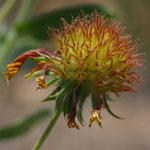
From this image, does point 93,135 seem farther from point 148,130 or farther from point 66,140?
point 148,130

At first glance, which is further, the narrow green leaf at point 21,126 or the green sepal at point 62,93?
the narrow green leaf at point 21,126

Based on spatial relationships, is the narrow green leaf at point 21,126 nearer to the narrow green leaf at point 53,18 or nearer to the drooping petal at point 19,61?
the narrow green leaf at point 53,18

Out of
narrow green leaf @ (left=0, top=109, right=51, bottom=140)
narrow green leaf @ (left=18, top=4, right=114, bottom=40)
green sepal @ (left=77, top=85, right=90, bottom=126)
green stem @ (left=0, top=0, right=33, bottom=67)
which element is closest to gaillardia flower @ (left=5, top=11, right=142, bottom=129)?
green sepal @ (left=77, top=85, right=90, bottom=126)

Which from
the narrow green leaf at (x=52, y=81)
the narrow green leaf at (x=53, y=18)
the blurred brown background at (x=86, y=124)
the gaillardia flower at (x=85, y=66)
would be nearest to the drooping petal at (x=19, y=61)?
the gaillardia flower at (x=85, y=66)

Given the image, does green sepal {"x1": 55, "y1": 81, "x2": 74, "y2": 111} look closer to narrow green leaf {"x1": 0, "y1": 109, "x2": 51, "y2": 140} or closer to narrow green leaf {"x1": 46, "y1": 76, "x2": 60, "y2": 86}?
narrow green leaf {"x1": 46, "y1": 76, "x2": 60, "y2": 86}

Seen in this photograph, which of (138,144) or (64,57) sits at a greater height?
(64,57)

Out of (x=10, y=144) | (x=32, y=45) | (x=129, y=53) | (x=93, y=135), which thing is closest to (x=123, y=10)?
(x=93, y=135)
